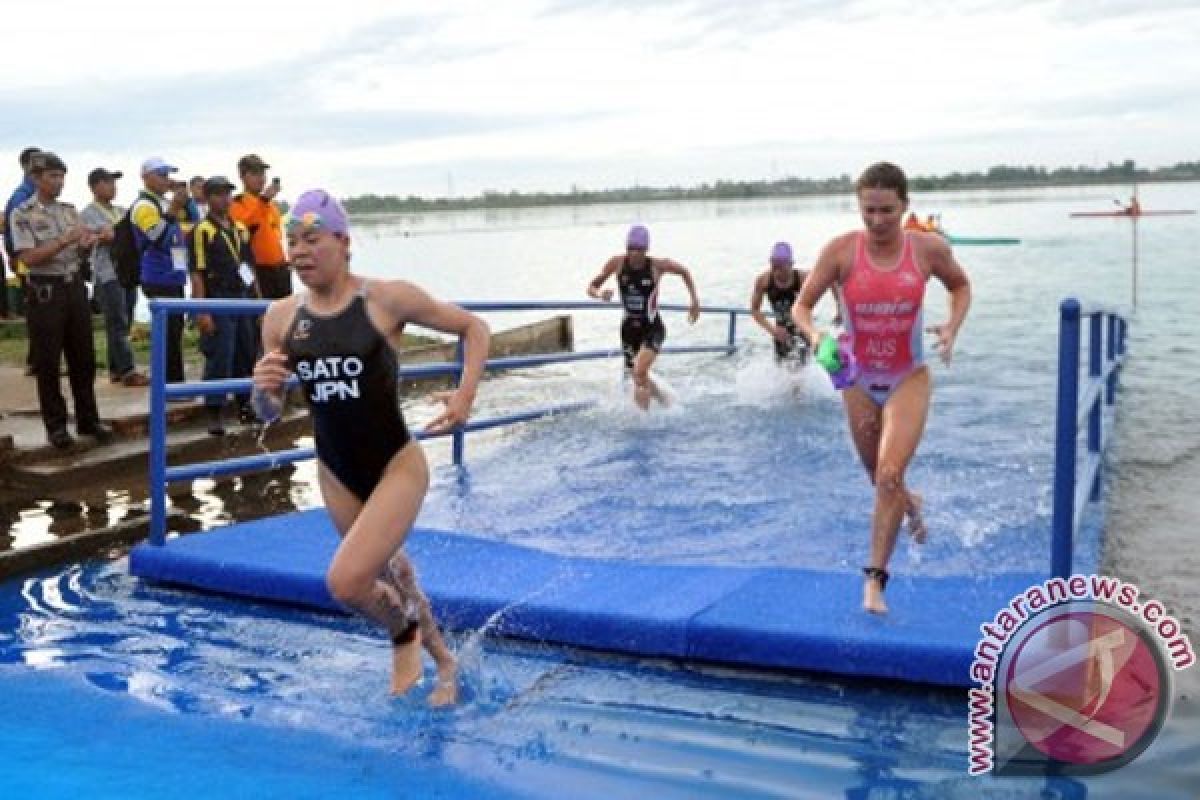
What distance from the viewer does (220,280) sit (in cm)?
1083

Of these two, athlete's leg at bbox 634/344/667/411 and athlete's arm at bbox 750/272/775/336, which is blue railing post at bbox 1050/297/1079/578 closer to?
athlete's arm at bbox 750/272/775/336

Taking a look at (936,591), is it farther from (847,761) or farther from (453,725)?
(453,725)

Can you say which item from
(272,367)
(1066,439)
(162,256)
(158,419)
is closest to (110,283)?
(162,256)

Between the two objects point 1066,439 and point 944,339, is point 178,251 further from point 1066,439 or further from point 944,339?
point 1066,439

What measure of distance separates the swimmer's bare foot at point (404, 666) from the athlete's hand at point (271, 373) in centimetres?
121

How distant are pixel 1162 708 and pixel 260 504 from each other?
20.4ft

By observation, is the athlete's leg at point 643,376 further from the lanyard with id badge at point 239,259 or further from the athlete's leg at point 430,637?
the athlete's leg at point 430,637

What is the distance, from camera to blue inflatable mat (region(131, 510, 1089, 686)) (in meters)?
5.30

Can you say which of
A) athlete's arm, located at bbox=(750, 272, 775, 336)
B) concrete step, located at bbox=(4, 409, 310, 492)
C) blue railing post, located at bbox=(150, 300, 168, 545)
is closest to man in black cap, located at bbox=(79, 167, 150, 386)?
concrete step, located at bbox=(4, 409, 310, 492)

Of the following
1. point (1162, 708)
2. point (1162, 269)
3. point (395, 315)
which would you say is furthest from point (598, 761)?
point (1162, 269)

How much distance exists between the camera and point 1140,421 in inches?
531

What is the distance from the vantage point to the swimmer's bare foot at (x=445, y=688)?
5199 millimetres

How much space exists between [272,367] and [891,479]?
271cm

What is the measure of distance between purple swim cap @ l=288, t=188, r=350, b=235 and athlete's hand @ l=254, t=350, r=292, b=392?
20.2 inches
